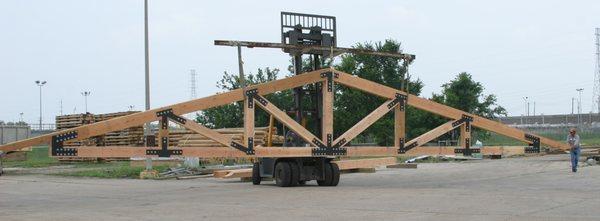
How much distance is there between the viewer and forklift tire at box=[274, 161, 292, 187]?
19188 mm

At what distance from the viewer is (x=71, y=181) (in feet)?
80.5

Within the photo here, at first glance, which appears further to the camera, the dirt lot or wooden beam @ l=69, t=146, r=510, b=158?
wooden beam @ l=69, t=146, r=510, b=158

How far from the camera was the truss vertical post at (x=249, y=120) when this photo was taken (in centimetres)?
1727

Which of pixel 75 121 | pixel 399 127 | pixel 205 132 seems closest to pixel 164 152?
pixel 205 132

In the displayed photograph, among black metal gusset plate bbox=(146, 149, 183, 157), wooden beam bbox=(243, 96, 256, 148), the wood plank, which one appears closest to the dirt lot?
black metal gusset plate bbox=(146, 149, 183, 157)

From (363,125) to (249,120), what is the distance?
3150mm

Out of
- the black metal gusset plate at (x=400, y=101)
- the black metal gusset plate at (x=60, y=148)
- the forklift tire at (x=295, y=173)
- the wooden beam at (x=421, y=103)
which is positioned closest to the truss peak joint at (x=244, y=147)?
the forklift tire at (x=295, y=173)

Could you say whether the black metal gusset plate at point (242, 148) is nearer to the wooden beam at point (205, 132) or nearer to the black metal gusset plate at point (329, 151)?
the wooden beam at point (205, 132)

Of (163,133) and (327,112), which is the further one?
(327,112)

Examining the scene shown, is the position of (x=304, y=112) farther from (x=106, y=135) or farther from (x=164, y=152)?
(x=106, y=135)

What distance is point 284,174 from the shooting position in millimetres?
19203

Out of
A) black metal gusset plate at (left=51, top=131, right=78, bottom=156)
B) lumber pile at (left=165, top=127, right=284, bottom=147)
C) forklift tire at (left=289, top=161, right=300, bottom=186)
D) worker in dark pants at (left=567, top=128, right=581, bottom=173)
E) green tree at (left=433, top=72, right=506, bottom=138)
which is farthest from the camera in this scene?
green tree at (left=433, top=72, right=506, bottom=138)

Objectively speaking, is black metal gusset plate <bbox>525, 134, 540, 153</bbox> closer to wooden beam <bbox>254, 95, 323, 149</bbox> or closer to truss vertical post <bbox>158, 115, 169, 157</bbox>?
wooden beam <bbox>254, 95, 323, 149</bbox>

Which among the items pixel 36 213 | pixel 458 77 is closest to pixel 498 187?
pixel 36 213
